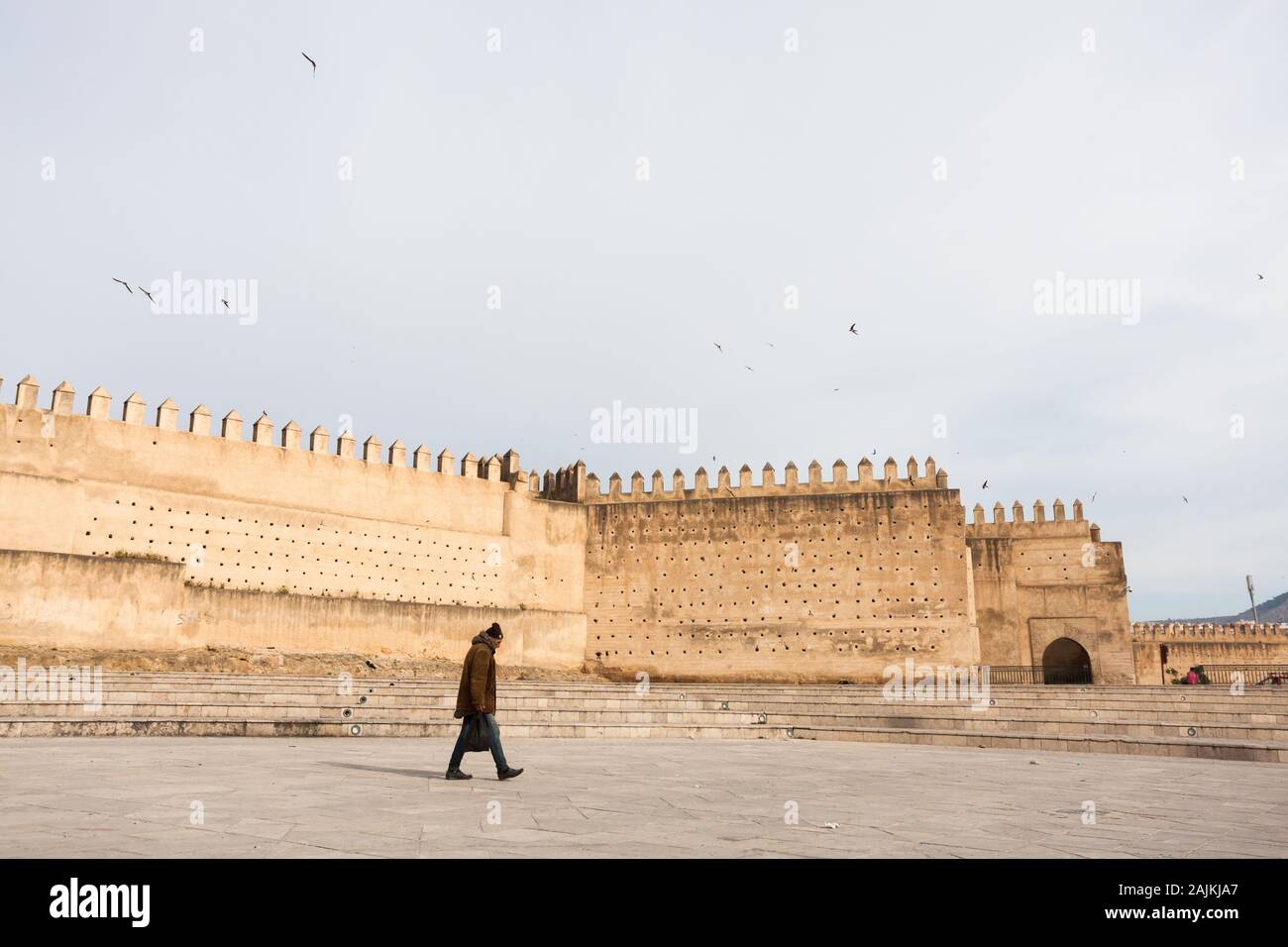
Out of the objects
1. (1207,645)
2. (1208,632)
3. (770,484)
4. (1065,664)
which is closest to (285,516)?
(770,484)

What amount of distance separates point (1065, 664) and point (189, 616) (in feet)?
89.1

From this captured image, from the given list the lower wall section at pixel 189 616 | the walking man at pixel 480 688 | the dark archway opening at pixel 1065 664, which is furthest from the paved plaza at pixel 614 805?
the dark archway opening at pixel 1065 664

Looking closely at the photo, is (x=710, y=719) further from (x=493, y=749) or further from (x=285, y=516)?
(x=285, y=516)

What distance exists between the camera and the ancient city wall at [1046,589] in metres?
28.5

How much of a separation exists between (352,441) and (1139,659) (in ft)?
94.0

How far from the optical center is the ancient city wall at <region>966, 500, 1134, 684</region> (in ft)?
93.7

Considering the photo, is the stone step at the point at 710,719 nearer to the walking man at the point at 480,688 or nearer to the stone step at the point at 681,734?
the stone step at the point at 681,734

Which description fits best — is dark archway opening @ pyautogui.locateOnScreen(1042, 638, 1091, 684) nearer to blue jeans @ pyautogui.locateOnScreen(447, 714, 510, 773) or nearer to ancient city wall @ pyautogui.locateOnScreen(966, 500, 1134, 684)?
ancient city wall @ pyautogui.locateOnScreen(966, 500, 1134, 684)

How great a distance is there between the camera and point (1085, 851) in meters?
3.97

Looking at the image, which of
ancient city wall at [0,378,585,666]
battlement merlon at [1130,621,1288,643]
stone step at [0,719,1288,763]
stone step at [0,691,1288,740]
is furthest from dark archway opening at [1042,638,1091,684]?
stone step at [0,719,1288,763]

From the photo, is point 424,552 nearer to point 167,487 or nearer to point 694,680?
point 167,487

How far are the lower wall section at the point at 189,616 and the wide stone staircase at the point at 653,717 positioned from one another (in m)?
5.67

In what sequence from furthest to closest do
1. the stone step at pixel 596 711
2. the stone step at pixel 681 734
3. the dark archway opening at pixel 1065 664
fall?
1. the dark archway opening at pixel 1065 664
2. the stone step at pixel 596 711
3. the stone step at pixel 681 734

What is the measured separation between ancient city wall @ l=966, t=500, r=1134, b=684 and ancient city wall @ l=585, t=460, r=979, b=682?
2.48 metres
